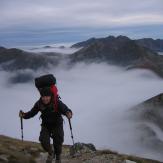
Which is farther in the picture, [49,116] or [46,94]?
[49,116]

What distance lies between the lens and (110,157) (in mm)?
22969

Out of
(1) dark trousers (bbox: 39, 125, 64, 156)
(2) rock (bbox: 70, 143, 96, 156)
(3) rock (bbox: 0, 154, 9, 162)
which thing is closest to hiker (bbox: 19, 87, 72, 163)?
(1) dark trousers (bbox: 39, 125, 64, 156)

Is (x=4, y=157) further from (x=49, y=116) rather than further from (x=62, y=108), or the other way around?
(x=62, y=108)

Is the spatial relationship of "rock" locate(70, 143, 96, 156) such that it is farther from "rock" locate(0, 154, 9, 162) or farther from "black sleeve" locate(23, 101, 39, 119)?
"rock" locate(0, 154, 9, 162)

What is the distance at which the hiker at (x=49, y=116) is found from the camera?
625 inches

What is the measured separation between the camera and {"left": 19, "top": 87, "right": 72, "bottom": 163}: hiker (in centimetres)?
1588

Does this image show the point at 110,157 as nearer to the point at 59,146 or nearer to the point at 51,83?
the point at 59,146

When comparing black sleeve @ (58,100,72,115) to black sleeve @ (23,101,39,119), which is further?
black sleeve @ (23,101,39,119)

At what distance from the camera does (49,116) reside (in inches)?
639

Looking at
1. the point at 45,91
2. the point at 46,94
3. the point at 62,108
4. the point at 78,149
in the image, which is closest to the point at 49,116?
the point at 62,108

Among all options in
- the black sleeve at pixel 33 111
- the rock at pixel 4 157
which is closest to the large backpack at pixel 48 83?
the black sleeve at pixel 33 111

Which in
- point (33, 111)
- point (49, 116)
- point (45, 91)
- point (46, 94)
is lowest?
point (49, 116)

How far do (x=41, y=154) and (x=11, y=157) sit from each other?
33.1 ft

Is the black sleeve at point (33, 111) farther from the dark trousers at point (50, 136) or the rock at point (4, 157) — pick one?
the rock at point (4, 157)
